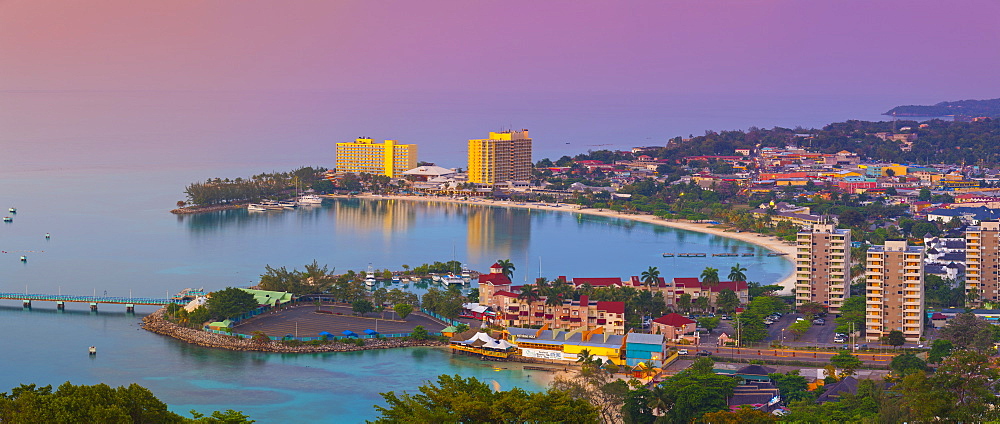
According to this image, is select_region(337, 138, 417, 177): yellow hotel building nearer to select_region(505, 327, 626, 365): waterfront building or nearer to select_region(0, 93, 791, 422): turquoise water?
select_region(0, 93, 791, 422): turquoise water

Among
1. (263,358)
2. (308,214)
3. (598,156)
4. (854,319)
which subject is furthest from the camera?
(598,156)

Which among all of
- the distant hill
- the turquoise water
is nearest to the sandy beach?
the turquoise water

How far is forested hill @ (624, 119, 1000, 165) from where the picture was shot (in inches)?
1719

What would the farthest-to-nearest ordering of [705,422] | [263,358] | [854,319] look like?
[854,319], [263,358], [705,422]

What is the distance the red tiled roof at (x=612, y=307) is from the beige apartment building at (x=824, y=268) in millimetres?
3045

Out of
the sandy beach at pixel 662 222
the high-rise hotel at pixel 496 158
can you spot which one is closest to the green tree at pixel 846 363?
the sandy beach at pixel 662 222

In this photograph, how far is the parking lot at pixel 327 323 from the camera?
15000mm

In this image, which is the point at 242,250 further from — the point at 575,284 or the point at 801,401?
the point at 801,401

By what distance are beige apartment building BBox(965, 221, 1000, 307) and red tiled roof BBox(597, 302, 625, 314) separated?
5167 millimetres

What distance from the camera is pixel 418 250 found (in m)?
23.0

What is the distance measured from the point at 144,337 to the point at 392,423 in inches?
297

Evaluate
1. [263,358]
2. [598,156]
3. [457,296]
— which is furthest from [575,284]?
[598,156]

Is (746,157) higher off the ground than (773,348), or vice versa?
(746,157)

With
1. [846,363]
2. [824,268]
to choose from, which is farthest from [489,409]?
[824,268]
